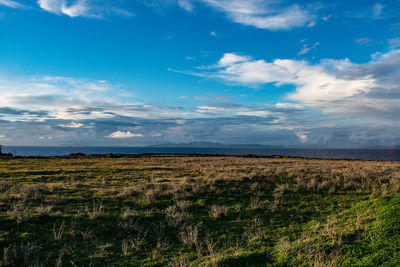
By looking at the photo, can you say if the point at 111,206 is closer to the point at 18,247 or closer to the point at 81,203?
the point at 81,203

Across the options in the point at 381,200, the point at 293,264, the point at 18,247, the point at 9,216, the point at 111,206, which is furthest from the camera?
the point at 111,206

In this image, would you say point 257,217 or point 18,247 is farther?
point 257,217

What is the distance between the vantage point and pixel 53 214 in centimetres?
977

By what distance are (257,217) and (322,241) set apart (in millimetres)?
3672

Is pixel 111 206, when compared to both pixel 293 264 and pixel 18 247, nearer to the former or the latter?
pixel 18 247

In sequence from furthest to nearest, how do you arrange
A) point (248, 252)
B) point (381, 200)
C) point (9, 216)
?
point (381, 200) → point (9, 216) → point (248, 252)

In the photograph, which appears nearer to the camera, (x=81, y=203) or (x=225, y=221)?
(x=225, y=221)

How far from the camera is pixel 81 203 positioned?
12242 millimetres

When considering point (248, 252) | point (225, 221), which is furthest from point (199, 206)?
point (248, 252)

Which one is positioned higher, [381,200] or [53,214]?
[381,200]

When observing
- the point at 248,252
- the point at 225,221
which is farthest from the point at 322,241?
the point at 225,221

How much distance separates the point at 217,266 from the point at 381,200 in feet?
29.1

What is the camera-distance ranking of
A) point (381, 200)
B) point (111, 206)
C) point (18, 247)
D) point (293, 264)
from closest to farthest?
point (293, 264) < point (18, 247) < point (381, 200) < point (111, 206)

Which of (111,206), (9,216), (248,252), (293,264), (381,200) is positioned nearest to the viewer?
(293,264)
